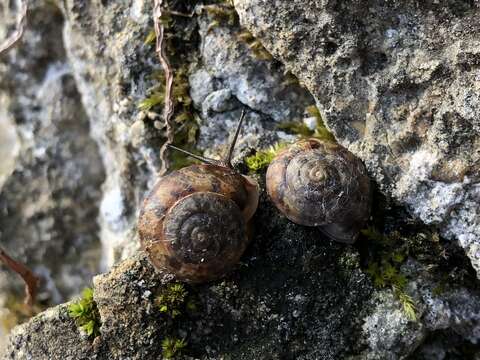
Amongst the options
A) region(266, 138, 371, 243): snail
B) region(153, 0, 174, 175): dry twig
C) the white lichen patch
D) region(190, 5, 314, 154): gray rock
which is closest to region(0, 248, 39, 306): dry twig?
the white lichen patch

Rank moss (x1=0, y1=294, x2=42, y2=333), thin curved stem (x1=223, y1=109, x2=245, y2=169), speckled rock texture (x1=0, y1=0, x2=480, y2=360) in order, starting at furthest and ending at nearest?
moss (x1=0, y1=294, x2=42, y2=333), thin curved stem (x1=223, y1=109, x2=245, y2=169), speckled rock texture (x1=0, y1=0, x2=480, y2=360)

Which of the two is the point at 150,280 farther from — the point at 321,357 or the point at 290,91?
the point at 290,91

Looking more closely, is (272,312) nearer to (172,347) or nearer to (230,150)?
(172,347)

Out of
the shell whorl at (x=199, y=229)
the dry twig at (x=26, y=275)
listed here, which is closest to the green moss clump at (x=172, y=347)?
the shell whorl at (x=199, y=229)

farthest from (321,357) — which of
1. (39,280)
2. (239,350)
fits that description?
(39,280)

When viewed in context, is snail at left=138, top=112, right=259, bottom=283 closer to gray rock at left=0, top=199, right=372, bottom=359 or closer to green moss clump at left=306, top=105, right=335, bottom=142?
gray rock at left=0, top=199, right=372, bottom=359

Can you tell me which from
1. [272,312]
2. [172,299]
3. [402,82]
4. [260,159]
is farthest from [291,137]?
[172,299]

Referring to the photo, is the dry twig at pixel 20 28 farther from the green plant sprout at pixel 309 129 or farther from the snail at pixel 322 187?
the snail at pixel 322 187
